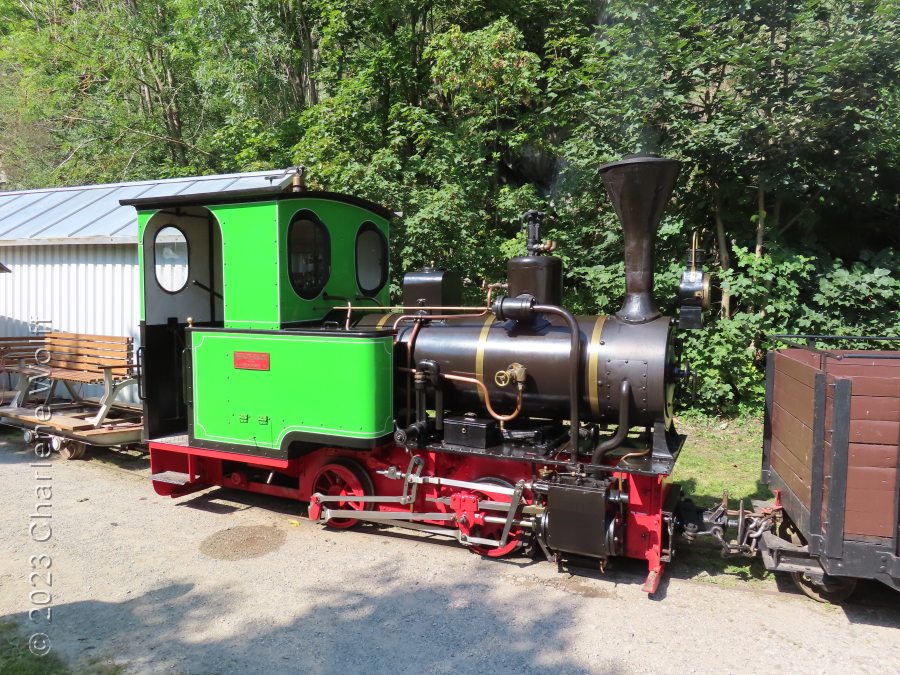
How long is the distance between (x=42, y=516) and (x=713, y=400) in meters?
7.78

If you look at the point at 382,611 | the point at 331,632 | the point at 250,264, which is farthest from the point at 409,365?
the point at 331,632

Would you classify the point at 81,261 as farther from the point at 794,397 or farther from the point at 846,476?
the point at 846,476

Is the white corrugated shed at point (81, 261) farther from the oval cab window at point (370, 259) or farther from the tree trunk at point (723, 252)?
the tree trunk at point (723, 252)

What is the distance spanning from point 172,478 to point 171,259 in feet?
6.55

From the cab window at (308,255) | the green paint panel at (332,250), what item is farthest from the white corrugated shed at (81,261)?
the cab window at (308,255)

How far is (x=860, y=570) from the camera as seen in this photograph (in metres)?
3.38

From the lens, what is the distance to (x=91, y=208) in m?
10.4

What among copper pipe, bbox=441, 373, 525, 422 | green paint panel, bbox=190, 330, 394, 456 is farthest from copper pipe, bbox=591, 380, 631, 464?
green paint panel, bbox=190, 330, 394, 456

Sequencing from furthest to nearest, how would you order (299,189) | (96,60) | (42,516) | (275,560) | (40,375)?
1. (96,60)
2. (40,375)
3. (42,516)
4. (299,189)
5. (275,560)

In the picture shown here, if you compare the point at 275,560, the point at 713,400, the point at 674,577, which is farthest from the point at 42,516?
the point at 713,400

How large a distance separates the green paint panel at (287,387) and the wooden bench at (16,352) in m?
5.09

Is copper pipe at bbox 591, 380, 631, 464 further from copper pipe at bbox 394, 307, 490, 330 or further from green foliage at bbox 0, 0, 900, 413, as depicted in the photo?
green foliage at bbox 0, 0, 900, 413

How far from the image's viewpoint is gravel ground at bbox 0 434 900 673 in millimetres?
3393

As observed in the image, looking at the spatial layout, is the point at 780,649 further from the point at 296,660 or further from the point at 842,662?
the point at 296,660
